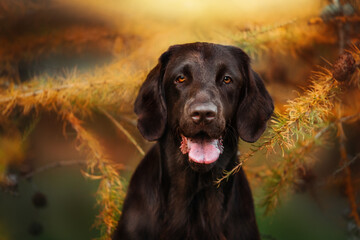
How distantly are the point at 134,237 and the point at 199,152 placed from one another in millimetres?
589

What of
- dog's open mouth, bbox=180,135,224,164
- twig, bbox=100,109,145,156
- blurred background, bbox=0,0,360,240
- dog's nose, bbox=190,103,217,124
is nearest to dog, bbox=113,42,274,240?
dog's open mouth, bbox=180,135,224,164

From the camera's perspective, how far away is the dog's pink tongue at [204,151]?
189 centimetres

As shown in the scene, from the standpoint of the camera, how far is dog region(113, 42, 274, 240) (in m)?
2.05

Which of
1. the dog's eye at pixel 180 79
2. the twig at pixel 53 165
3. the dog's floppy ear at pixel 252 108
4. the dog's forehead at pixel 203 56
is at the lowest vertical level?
the twig at pixel 53 165

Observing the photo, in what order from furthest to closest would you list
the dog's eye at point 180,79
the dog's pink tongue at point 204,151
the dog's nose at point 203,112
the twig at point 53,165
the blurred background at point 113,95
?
Result: 1. the twig at point 53,165
2. the blurred background at point 113,95
3. the dog's eye at point 180,79
4. the dog's pink tongue at point 204,151
5. the dog's nose at point 203,112

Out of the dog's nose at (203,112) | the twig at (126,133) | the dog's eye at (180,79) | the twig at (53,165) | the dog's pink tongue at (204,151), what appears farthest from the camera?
the twig at (53,165)

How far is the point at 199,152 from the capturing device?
6.23 feet

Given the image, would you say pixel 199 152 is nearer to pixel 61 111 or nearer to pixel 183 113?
pixel 183 113

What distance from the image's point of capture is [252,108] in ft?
6.88

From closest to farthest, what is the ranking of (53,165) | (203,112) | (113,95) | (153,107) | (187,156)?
(203,112)
(187,156)
(153,107)
(113,95)
(53,165)

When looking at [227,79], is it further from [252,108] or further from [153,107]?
[153,107]

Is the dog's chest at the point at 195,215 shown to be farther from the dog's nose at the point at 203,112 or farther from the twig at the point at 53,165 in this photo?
the twig at the point at 53,165

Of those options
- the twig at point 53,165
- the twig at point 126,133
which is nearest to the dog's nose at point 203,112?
the twig at point 126,133

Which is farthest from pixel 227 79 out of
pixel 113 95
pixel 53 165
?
pixel 53 165
